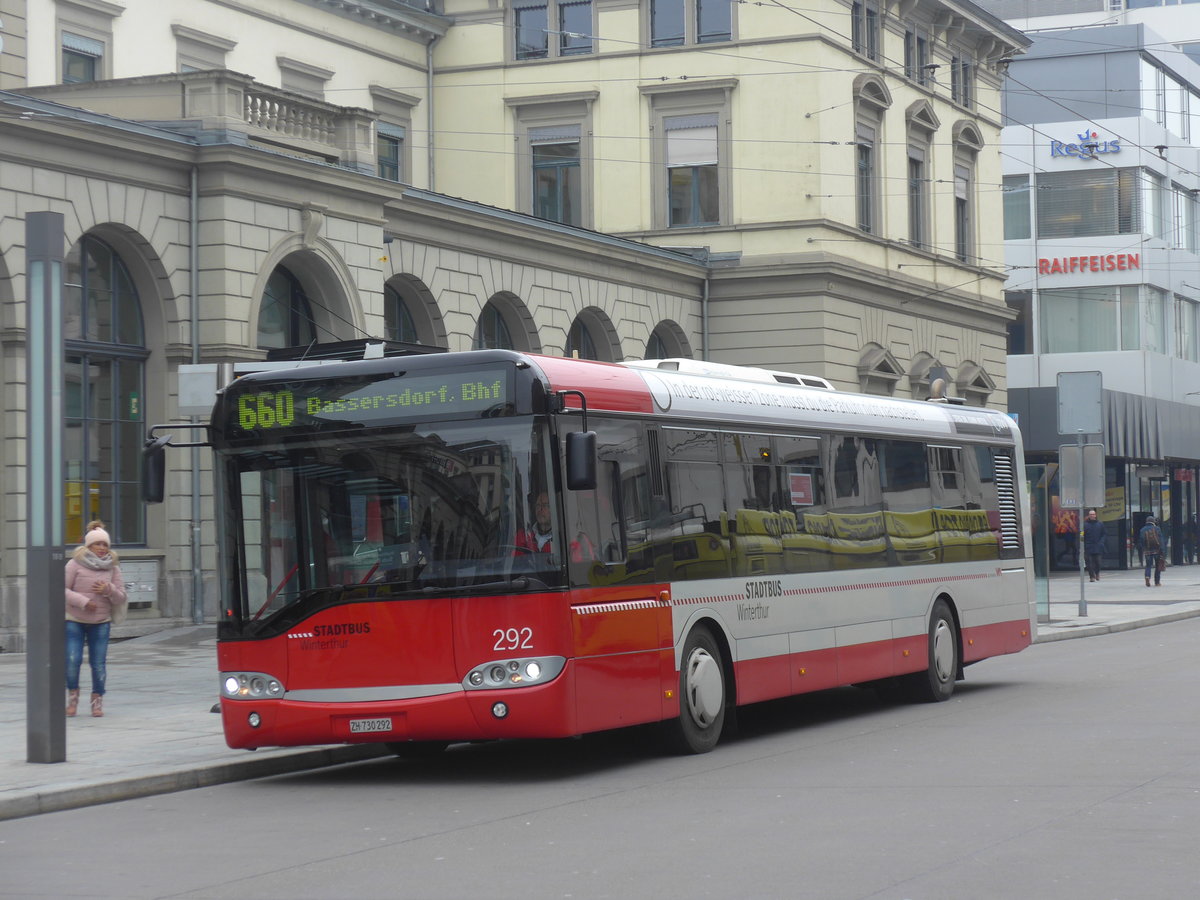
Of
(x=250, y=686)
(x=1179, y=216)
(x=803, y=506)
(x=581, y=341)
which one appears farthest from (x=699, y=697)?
(x=1179, y=216)

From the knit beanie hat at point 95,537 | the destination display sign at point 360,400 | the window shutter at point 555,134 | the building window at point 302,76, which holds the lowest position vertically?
the knit beanie hat at point 95,537

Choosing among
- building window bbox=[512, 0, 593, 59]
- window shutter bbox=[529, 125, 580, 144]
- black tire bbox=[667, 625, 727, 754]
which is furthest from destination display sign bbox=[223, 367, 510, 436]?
window shutter bbox=[529, 125, 580, 144]

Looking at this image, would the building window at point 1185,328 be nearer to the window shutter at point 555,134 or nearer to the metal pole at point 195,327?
the window shutter at point 555,134

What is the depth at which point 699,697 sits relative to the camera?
13172 mm

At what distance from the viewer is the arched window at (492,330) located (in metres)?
32.6

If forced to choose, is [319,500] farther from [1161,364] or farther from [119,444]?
[1161,364]

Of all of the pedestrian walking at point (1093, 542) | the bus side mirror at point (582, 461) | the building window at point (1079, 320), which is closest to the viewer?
the bus side mirror at point (582, 461)

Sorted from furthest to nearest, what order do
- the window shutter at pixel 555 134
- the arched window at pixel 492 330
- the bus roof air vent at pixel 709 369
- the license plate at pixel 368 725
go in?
1. the window shutter at pixel 555 134
2. the arched window at pixel 492 330
3. the bus roof air vent at pixel 709 369
4. the license plate at pixel 368 725

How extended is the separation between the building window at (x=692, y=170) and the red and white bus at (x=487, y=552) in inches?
1004

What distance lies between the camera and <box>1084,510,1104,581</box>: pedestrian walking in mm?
48562

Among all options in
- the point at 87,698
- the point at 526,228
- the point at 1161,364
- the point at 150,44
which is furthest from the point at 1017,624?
the point at 1161,364

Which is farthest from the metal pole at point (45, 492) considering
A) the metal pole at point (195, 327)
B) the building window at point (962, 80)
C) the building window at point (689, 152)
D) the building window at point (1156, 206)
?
the building window at point (1156, 206)

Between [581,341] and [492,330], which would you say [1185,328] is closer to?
[581,341]

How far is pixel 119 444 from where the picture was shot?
24.9 meters
